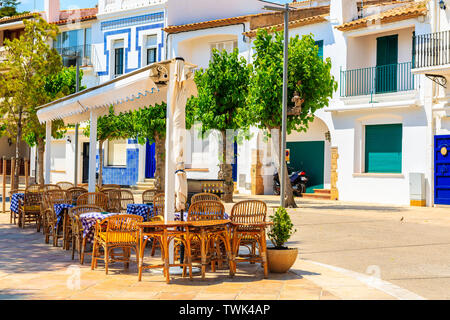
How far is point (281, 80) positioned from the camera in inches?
723

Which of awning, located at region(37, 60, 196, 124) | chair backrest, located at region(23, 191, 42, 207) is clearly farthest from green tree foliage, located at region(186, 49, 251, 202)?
chair backrest, located at region(23, 191, 42, 207)

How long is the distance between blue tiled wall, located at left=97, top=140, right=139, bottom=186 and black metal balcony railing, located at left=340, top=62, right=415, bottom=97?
13.6 m

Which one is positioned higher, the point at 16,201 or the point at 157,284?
the point at 16,201

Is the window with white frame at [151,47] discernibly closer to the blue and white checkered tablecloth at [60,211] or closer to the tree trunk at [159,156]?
the tree trunk at [159,156]

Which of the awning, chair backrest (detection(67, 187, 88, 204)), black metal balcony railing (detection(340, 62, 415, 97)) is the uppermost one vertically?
black metal balcony railing (detection(340, 62, 415, 97))

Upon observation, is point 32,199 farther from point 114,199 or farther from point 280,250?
point 280,250

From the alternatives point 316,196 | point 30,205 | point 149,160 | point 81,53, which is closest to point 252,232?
point 30,205

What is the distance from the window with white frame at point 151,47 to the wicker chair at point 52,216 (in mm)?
20654

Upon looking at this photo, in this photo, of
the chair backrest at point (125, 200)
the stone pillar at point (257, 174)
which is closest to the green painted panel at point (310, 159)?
the stone pillar at point (257, 174)

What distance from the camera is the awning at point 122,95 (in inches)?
330

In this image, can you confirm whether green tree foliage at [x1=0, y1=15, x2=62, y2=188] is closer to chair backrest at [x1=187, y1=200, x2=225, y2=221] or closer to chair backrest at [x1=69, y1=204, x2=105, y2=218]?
chair backrest at [x1=69, y1=204, x2=105, y2=218]

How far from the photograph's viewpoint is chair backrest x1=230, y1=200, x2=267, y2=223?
8414 mm

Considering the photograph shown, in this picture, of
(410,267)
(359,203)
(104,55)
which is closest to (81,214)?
(410,267)

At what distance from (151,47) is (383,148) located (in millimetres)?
15222
